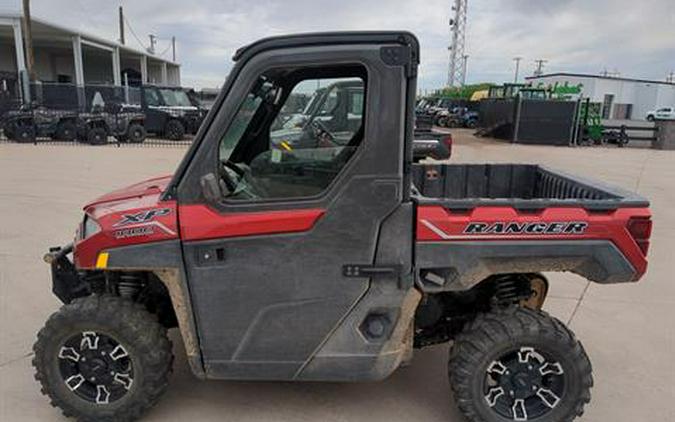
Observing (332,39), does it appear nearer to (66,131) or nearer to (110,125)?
(110,125)

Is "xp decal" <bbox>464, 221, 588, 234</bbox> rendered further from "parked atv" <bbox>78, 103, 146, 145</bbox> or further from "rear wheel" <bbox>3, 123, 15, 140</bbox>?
"rear wheel" <bbox>3, 123, 15, 140</bbox>

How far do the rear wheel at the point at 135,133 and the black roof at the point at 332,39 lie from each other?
1722 cm

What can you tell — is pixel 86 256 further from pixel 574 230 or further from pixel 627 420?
pixel 627 420

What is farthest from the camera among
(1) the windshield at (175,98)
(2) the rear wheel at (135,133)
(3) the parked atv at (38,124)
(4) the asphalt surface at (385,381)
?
(1) the windshield at (175,98)

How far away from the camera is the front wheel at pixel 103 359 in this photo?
2.75 meters

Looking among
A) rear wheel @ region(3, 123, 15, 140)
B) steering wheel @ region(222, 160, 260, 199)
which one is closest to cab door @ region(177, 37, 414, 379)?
steering wheel @ region(222, 160, 260, 199)

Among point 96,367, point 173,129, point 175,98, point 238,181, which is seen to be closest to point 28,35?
point 175,98

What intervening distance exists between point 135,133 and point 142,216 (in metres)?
17.1

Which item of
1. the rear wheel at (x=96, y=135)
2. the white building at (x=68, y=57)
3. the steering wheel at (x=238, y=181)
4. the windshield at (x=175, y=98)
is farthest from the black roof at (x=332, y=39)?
the white building at (x=68, y=57)

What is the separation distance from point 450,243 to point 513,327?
627mm

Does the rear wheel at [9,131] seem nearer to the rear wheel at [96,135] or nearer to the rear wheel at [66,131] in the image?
Answer: the rear wheel at [66,131]

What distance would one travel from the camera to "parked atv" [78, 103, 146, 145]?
56.6 feet

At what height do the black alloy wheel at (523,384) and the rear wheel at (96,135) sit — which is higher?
the rear wheel at (96,135)

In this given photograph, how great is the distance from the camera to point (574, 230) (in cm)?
262
